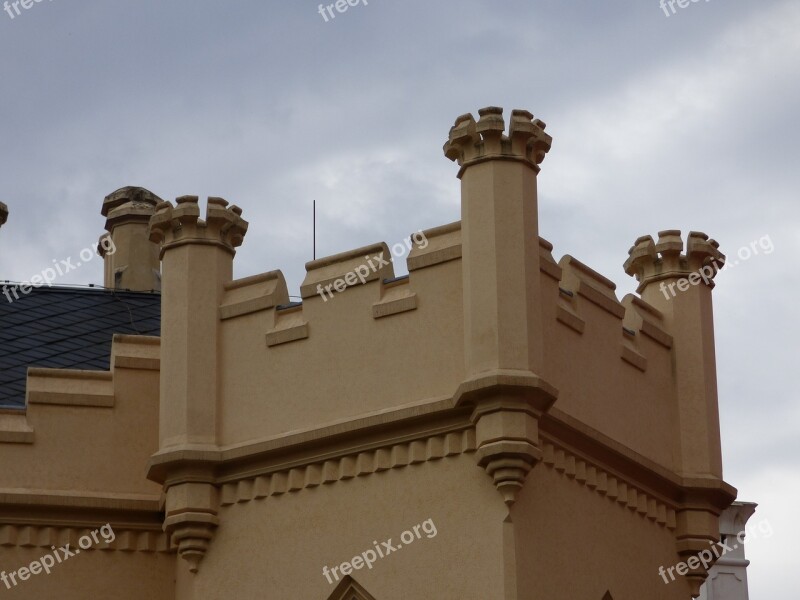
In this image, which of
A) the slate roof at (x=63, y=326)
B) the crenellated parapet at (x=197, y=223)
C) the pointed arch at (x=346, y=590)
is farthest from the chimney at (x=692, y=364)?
the slate roof at (x=63, y=326)

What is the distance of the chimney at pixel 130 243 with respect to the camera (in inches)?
1118

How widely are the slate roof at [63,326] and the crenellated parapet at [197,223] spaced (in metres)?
2.45

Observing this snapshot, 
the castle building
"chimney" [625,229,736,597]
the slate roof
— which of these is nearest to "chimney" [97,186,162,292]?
the slate roof

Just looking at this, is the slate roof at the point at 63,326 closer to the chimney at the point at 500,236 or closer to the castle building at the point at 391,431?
the castle building at the point at 391,431

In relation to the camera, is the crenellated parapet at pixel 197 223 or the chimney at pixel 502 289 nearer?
the chimney at pixel 502 289

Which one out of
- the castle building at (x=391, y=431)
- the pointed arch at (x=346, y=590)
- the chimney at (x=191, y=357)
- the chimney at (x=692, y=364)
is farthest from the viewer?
the chimney at (x=692, y=364)

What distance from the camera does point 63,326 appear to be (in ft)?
80.1

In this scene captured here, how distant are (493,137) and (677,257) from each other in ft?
11.7

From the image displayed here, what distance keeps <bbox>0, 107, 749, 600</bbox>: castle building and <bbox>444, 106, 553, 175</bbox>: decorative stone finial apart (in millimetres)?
21

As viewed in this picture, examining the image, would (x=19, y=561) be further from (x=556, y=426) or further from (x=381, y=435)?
(x=556, y=426)

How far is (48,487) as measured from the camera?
68.9ft

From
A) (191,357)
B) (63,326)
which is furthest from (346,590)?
(63,326)

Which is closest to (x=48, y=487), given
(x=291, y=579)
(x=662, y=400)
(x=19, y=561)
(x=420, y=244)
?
(x=19, y=561)

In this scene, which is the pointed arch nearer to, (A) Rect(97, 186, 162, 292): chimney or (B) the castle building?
(B) the castle building
